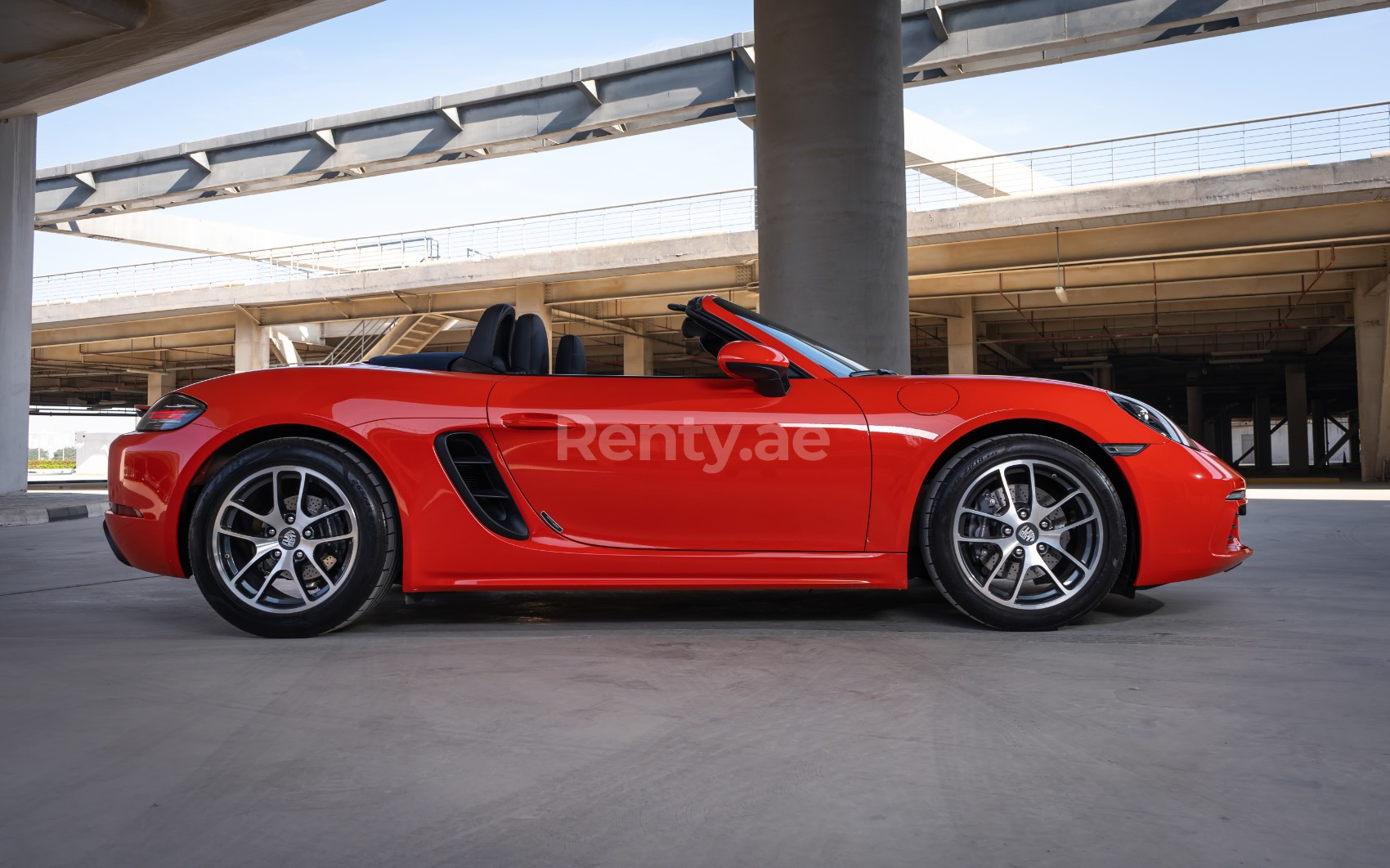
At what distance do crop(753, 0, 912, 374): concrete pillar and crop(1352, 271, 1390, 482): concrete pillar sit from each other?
18.4 m

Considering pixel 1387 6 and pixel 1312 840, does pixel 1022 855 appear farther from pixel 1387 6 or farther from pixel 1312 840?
pixel 1387 6

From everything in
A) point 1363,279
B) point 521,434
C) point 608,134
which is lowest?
point 521,434

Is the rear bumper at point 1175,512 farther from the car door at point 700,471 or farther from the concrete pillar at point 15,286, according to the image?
the concrete pillar at point 15,286

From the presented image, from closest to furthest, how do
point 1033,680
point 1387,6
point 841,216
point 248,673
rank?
point 1033,680 < point 248,673 < point 841,216 < point 1387,6

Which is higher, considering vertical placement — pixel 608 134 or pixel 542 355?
pixel 608 134

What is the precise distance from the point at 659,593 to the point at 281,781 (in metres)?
2.78

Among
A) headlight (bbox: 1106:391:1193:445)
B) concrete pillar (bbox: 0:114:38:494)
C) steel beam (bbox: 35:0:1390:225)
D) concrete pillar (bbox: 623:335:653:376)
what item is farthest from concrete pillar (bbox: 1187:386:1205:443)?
headlight (bbox: 1106:391:1193:445)

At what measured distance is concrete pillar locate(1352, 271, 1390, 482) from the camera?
2134cm

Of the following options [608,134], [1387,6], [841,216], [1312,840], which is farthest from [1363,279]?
[1312,840]

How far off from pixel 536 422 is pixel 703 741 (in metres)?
1.58

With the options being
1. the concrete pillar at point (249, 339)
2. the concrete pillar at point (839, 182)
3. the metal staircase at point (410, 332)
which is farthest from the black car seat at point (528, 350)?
the concrete pillar at point (249, 339)

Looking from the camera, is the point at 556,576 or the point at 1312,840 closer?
the point at 1312,840

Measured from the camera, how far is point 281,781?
197 cm

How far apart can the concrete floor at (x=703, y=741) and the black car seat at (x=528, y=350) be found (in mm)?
988
